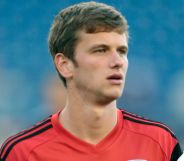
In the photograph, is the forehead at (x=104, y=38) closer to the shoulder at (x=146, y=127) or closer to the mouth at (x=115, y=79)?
the mouth at (x=115, y=79)

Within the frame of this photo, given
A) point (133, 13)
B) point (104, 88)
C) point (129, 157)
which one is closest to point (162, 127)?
point (129, 157)

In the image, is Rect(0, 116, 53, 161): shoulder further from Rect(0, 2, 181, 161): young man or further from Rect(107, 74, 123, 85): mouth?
Rect(107, 74, 123, 85): mouth

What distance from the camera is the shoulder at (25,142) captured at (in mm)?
2557

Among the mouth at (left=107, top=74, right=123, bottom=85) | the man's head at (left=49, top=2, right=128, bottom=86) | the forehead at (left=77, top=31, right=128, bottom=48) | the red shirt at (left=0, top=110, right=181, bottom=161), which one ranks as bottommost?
the red shirt at (left=0, top=110, right=181, bottom=161)

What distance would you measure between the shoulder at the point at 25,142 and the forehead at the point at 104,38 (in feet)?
1.61

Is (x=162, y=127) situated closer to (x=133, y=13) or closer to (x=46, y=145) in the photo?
(x=46, y=145)

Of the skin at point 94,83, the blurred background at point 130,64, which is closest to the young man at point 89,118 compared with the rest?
the skin at point 94,83

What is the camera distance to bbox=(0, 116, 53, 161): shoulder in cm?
256

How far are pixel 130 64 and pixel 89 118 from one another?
3.65 m

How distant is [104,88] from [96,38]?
0.82 ft

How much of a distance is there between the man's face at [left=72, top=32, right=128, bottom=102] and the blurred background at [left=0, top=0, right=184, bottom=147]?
3143 mm

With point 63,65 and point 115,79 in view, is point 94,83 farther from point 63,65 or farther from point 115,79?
point 63,65

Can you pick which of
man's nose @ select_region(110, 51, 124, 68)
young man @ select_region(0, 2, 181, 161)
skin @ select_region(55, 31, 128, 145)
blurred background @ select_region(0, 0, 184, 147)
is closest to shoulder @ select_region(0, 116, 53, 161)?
young man @ select_region(0, 2, 181, 161)

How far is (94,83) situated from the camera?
244 cm
